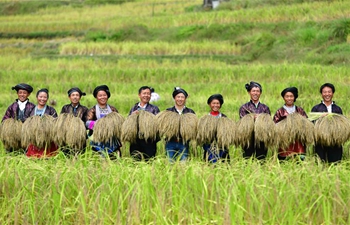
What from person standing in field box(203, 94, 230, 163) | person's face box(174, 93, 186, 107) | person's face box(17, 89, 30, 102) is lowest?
person standing in field box(203, 94, 230, 163)

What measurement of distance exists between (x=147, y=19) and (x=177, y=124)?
17861mm

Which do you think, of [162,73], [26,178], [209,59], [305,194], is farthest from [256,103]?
[209,59]

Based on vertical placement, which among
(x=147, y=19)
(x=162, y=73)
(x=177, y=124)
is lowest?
(x=177, y=124)

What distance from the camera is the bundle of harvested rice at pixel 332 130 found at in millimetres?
5578

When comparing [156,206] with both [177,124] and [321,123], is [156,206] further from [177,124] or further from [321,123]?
[321,123]

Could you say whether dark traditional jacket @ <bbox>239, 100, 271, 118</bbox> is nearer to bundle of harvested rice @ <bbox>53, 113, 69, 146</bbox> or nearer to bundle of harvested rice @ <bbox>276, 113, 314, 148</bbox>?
bundle of harvested rice @ <bbox>276, 113, 314, 148</bbox>

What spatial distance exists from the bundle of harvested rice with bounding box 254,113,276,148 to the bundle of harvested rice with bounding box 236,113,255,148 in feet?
0.25

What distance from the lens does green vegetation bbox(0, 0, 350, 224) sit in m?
4.05

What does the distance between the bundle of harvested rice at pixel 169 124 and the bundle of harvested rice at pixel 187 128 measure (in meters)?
0.05

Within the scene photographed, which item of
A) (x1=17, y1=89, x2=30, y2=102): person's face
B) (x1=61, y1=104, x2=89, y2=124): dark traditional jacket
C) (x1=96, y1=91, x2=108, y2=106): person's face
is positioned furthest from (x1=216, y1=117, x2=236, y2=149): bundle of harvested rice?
(x1=17, y1=89, x2=30, y2=102): person's face

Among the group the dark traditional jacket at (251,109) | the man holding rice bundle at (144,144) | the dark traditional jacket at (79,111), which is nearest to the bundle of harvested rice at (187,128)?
the man holding rice bundle at (144,144)

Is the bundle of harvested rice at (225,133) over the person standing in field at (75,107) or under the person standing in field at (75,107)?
under

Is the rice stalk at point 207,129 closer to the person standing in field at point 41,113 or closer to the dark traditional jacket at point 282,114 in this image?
the dark traditional jacket at point 282,114

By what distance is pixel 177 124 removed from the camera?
233 inches
